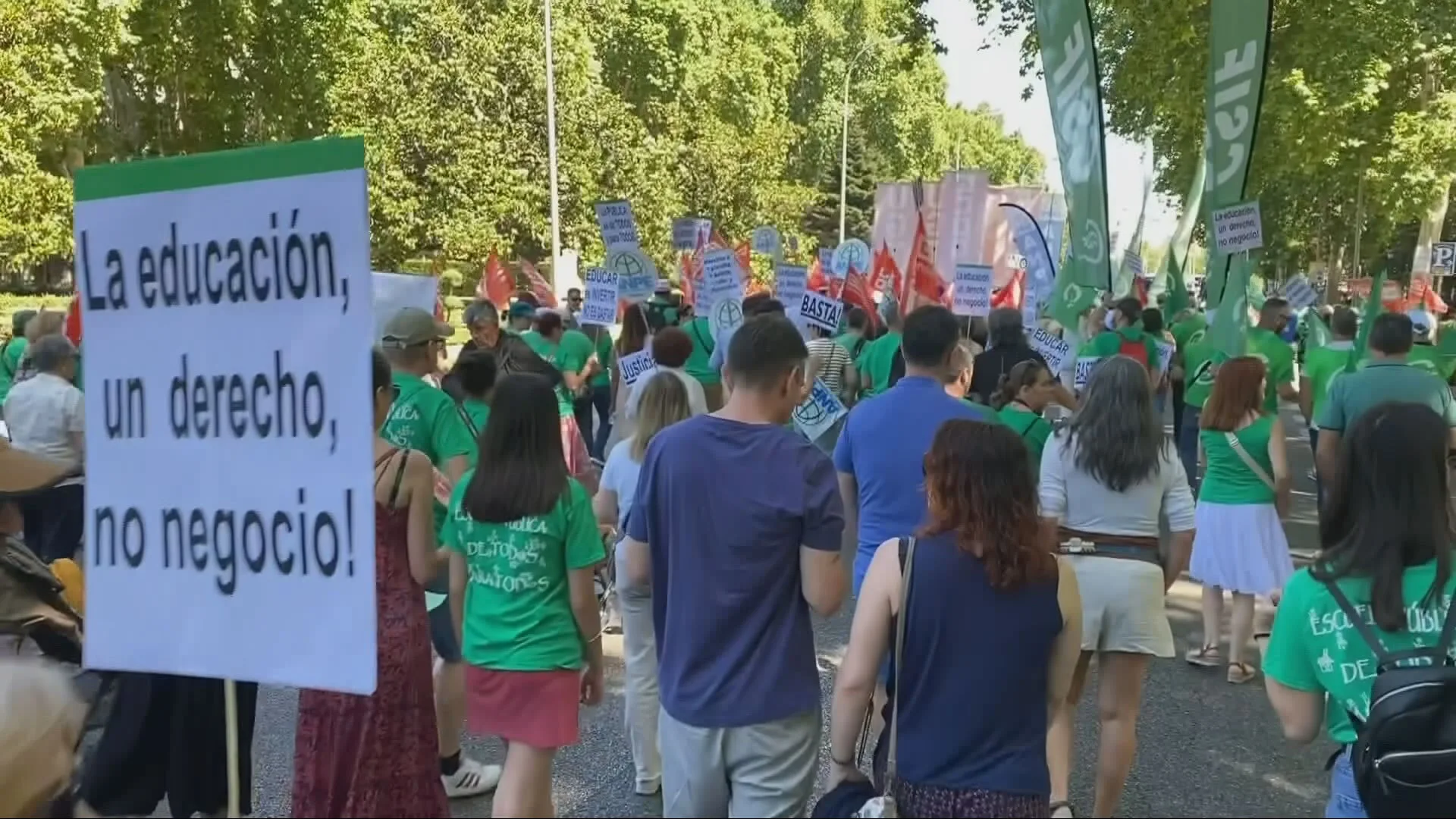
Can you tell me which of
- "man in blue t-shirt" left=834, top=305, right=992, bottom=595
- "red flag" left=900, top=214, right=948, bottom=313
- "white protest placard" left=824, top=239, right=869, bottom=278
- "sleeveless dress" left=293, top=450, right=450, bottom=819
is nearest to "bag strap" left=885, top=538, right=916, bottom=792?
"man in blue t-shirt" left=834, top=305, right=992, bottom=595

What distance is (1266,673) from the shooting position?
259 cm

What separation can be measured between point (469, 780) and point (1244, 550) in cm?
372

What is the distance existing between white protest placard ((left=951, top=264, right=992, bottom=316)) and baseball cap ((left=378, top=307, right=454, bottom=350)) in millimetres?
5722

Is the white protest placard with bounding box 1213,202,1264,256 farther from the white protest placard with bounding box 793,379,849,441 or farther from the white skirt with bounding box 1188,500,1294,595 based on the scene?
the white protest placard with bounding box 793,379,849,441

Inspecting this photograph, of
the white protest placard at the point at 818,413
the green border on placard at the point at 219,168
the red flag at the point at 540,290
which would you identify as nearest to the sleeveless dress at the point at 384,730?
the green border on placard at the point at 219,168

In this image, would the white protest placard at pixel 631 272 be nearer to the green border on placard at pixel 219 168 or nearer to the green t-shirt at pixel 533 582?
the green t-shirt at pixel 533 582

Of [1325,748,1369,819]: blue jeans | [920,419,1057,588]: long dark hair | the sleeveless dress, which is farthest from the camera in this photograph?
the sleeveless dress

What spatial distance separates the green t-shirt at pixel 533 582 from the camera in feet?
11.8

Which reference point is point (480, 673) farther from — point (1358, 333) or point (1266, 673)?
point (1358, 333)

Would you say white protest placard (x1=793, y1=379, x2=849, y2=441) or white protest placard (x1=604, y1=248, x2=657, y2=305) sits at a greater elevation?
white protest placard (x1=604, y1=248, x2=657, y2=305)

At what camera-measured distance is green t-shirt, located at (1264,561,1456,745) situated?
2434 mm

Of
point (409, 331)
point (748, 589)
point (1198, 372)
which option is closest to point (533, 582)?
point (748, 589)

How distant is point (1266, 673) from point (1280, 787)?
2670mm

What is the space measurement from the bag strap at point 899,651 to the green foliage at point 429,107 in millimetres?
15961
